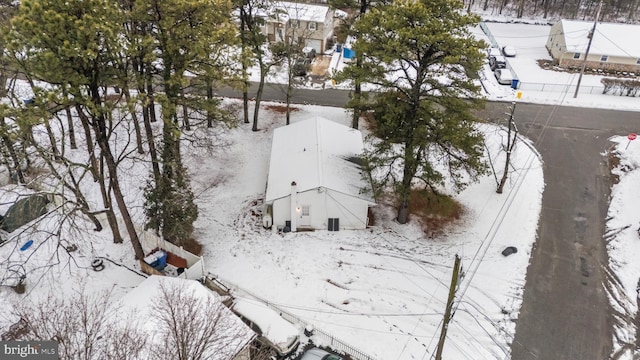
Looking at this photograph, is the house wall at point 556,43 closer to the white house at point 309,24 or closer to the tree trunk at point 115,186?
the white house at point 309,24

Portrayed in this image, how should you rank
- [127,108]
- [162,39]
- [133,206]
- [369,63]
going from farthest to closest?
[133,206]
[369,63]
[162,39]
[127,108]

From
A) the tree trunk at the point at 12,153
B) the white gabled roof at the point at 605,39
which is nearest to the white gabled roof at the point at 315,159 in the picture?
the tree trunk at the point at 12,153

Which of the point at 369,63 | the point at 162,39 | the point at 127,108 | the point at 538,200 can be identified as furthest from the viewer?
the point at 538,200

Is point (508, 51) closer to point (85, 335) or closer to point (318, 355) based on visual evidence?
point (318, 355)

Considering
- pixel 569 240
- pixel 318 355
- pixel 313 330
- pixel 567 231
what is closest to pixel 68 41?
pixel 313 330

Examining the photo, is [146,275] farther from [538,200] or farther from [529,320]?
[538,200]

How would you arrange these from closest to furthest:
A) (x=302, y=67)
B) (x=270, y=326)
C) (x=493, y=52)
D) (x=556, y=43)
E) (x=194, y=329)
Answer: (x=194, y=329)
(x=270, y=326)
(x=302, y=67)
(x=493, y=52)
(x=556, y=43)

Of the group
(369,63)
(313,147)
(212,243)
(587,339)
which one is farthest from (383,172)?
(587,339)
